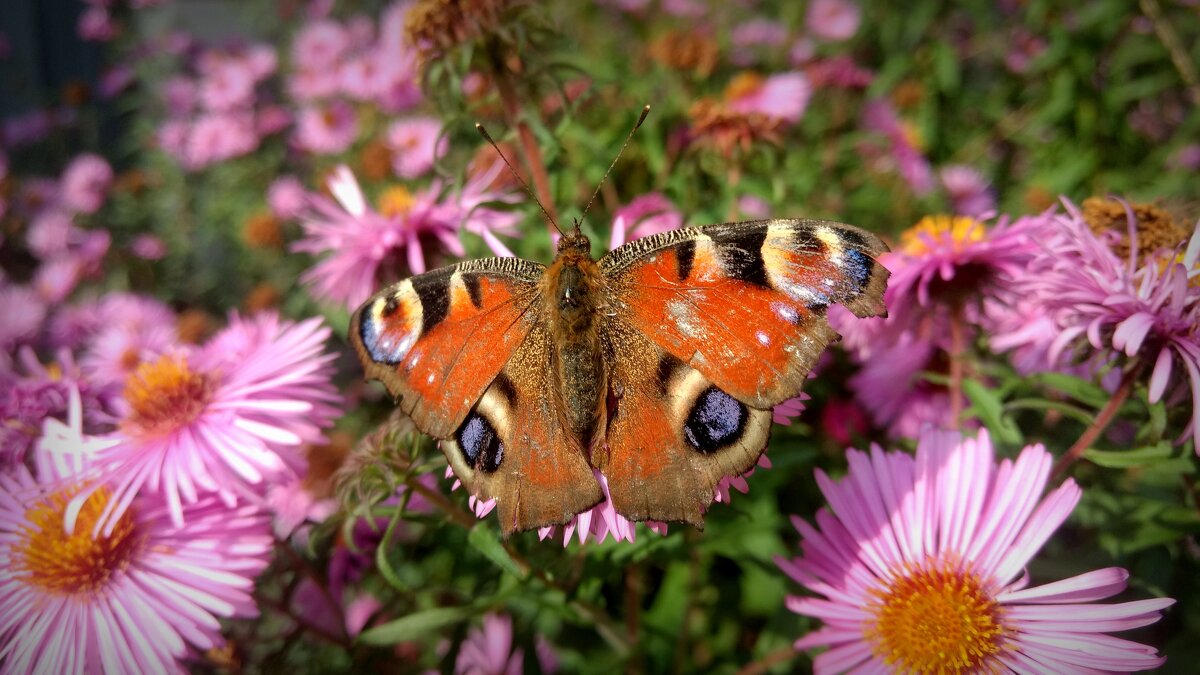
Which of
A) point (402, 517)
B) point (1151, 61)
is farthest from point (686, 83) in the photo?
point (402, 517)

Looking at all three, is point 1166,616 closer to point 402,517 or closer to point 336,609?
point 402,517

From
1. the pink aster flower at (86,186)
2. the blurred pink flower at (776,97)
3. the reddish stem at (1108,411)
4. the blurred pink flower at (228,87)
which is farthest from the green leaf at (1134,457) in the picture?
the pink aster flower at (86,186)

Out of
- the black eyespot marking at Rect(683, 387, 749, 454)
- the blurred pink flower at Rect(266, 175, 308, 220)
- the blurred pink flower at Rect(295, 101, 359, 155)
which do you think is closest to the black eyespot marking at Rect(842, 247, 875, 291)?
the black eyespot marking at Rect(683, 387, 749, 454)

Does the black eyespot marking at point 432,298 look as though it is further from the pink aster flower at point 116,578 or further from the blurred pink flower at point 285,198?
the blurred pink flower at point 285,198

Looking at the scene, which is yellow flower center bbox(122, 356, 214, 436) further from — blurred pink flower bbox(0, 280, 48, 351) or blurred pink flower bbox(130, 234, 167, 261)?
blurred pink flower bbox(130, 234, 167, 261)

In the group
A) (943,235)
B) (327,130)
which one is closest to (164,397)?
(943,235)
